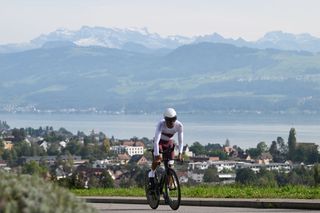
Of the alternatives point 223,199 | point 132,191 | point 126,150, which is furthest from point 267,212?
point 126,150

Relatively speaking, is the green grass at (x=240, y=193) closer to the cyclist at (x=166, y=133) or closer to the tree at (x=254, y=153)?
the cyclist at (x=166, y=133)

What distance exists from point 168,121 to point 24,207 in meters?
7.43

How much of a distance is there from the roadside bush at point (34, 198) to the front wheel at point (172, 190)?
691 centimetres

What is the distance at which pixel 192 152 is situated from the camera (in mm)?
109312

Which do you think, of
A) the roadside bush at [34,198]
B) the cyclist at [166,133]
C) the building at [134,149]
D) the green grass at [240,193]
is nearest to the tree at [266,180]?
the green grass at [240,193]

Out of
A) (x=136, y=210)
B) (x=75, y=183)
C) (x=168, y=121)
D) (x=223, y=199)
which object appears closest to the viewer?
(x=168, y=121)

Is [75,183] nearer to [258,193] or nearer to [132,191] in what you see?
[132,191]

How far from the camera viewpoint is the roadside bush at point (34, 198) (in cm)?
536

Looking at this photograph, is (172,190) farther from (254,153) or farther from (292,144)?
(254,153)

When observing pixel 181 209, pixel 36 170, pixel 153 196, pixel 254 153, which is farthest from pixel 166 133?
pixel 254 153

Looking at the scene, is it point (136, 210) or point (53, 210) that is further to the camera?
point (136, 210)

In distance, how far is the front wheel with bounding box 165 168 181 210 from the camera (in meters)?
12.9

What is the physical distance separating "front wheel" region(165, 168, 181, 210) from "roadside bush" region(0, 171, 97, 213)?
6.91 metres

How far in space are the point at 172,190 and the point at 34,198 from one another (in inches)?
302
